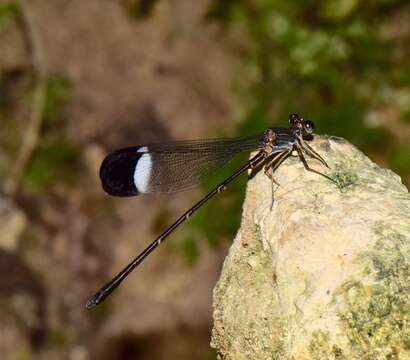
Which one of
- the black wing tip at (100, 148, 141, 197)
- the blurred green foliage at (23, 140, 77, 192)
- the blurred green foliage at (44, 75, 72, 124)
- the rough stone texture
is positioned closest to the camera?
the rough stone texture

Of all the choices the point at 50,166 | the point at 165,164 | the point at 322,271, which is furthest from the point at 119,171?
the point at 50,166

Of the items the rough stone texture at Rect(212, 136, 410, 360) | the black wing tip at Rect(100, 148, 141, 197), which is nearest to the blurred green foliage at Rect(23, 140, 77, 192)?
the black wing tip at Rect(100, 148, 141, 197)

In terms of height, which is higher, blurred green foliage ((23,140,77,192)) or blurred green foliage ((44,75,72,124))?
blurred green foliage ((44,75,72,124))

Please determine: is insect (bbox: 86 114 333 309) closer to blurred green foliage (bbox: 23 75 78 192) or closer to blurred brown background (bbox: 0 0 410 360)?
blurred brown background (bbox: 0 0 410 360)

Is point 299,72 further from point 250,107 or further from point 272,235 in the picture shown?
point 272,235

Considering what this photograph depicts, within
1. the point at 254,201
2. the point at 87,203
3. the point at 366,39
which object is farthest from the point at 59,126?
the point at 254,201

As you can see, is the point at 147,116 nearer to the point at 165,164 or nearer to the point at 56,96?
the point at 56,96

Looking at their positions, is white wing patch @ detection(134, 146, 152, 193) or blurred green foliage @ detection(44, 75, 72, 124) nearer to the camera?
white wing patch @ detection(134, 146, 152, 193)
